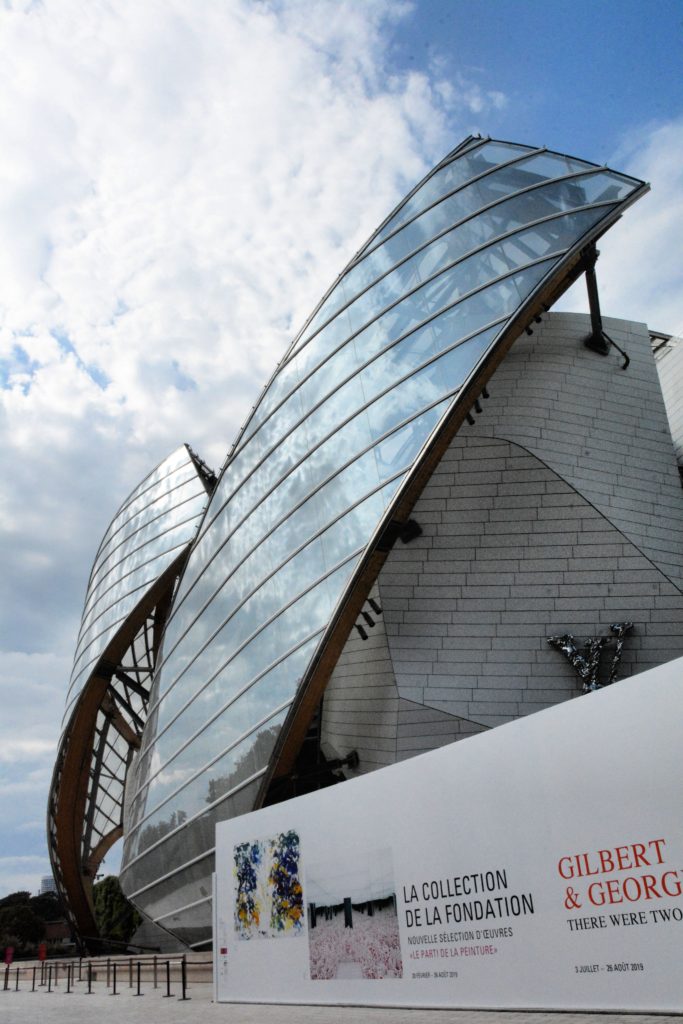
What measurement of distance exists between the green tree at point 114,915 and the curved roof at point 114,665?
30.3 feet

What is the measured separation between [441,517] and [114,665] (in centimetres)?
1842

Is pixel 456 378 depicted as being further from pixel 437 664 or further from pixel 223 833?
pixel 223 833

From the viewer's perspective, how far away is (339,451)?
19141 millimetres

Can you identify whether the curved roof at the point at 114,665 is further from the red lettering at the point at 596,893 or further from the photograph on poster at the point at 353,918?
the red lettering at the point at 596,893

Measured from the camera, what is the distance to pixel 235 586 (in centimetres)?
2230

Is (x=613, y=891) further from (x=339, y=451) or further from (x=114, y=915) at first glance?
(x=114, y=915)

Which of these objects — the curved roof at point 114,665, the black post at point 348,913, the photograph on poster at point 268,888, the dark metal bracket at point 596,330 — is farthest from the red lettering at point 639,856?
the curved roof at point 114,665

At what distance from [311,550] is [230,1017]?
9.85m

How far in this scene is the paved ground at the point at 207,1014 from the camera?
7.22m

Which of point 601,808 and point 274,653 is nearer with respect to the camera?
point 601,808

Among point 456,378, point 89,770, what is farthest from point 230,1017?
point 89,770

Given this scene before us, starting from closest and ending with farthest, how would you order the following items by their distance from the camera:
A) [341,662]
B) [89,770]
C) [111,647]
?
[341,662], [111,647], [89,770]

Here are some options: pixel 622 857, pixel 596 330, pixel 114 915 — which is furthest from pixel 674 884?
pixel 114 915

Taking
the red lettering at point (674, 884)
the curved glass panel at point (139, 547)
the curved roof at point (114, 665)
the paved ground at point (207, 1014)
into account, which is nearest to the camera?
the red lettering at point (674, 884)
